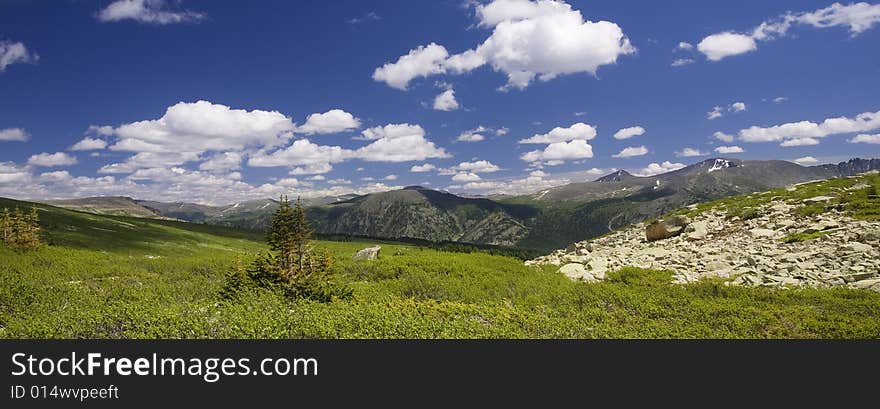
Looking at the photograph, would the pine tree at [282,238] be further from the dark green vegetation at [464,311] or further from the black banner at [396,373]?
the black banner at [396,373]

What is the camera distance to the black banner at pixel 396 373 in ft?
23.8

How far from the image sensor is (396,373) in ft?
25.2

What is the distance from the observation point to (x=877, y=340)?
32.9 feet

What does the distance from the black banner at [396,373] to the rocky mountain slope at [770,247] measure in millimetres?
12507

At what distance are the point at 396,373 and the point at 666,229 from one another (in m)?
35.7

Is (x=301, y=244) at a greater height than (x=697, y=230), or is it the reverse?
(x=301, y=244)

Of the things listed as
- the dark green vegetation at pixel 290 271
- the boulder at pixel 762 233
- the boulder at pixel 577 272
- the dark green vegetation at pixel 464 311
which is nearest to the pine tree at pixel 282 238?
the dark green vegetation at pixel 290 271

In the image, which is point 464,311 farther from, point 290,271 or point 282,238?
point 282,238

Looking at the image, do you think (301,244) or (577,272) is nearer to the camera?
(301,244)

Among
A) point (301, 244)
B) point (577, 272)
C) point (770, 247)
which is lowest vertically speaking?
point (577, 272)

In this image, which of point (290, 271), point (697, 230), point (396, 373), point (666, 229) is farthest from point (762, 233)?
point (396, 373)

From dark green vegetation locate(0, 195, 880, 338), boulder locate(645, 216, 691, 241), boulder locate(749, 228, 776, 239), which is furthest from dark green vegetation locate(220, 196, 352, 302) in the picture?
boulder locate(645, 216, 691, 241)

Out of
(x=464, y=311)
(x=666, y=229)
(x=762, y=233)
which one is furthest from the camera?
(x=666, y=229)

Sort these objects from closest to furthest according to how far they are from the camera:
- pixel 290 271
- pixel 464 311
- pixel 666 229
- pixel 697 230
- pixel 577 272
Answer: pixel 464 311, pixel 290 271, pixel 577 272, pixel 697 230, pixel 666 229
